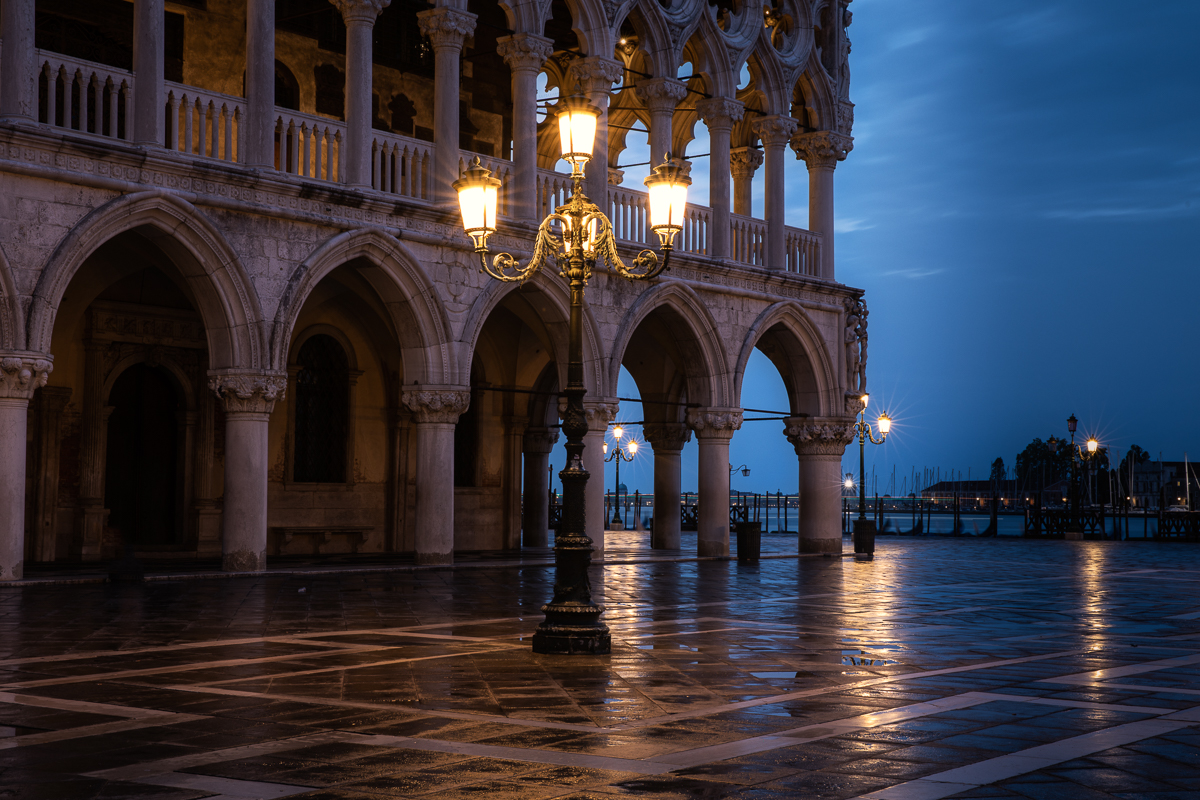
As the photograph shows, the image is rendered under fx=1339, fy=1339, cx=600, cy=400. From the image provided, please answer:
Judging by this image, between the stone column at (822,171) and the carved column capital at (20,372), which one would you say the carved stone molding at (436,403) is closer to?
the carved column capital at (20,372)

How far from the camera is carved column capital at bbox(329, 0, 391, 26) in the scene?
1844cm

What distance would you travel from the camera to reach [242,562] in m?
17.2

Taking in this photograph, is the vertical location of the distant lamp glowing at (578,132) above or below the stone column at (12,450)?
above

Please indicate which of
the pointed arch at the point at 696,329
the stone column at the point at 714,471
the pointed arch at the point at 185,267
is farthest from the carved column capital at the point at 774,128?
the pointed arch at the point at 185,267

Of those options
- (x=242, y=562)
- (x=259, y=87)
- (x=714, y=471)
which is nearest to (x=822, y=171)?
(x=714, y=471)

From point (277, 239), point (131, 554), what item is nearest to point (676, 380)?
point (277, 239)

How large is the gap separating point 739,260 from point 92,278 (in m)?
11.1

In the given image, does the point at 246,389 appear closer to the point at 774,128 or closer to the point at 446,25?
the point at 446,25

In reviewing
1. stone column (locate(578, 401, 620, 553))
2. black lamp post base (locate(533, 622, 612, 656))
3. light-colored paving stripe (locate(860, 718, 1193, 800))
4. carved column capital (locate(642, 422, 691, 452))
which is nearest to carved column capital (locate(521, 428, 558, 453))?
carved column capital (locate(642, 422, 691, 452))

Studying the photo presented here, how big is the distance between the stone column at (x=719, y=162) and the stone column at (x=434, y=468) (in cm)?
629

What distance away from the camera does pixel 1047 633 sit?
11.9 metres

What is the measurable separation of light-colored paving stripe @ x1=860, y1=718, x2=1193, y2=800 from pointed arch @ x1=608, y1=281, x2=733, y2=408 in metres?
15.1

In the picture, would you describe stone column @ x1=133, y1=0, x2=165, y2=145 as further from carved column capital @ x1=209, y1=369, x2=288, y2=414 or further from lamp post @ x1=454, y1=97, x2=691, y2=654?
lamp post @ x1=454, y1=97, x2=691, y2=654

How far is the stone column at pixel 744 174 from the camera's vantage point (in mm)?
27000
